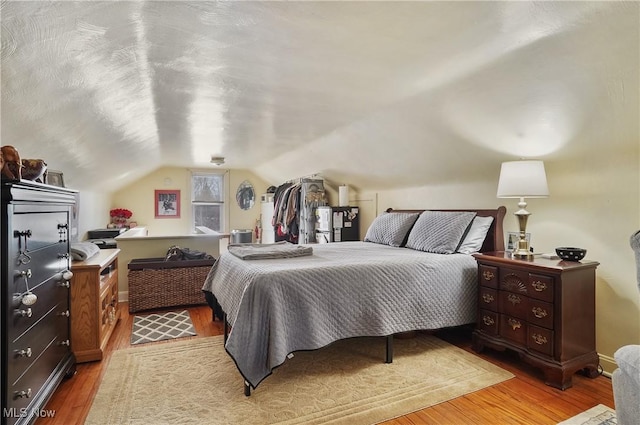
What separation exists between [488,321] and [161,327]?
280cm

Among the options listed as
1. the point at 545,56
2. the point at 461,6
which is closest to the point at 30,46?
the point at 461,6

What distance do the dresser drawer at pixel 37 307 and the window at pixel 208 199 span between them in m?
5.44

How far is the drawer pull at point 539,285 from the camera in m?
2.15

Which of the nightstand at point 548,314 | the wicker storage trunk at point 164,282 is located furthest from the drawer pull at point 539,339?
the wicker storage trunk at point 164,282

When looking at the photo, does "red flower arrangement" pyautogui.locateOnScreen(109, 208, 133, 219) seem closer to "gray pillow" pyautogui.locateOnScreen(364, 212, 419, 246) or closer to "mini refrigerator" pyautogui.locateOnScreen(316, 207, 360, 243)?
"mini refrigerator" pyautogui.locateOnScreen(316, 207, 360, 243)

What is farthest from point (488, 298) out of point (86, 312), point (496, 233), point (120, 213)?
point (120, 213)

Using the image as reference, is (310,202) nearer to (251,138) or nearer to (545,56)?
(251,138)

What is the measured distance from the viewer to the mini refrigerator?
4.98 metres

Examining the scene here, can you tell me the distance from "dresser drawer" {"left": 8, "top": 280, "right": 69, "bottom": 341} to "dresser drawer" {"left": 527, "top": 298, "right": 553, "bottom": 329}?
2.76m

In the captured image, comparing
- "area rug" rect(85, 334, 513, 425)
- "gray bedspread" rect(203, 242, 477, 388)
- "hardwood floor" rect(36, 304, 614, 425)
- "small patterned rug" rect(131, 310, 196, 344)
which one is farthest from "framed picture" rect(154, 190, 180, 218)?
"hardwood floor" rect(36, 304, 614, 425)

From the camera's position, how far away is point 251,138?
14.1ft

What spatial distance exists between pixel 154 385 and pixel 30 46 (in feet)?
6.20

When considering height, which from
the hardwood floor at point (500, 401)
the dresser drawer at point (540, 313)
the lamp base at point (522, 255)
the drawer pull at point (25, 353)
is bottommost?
the hardwood floor at point (500, 401)

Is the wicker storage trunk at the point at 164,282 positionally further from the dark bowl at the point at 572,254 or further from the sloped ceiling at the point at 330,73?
the dark bowl at the point at 572,254
